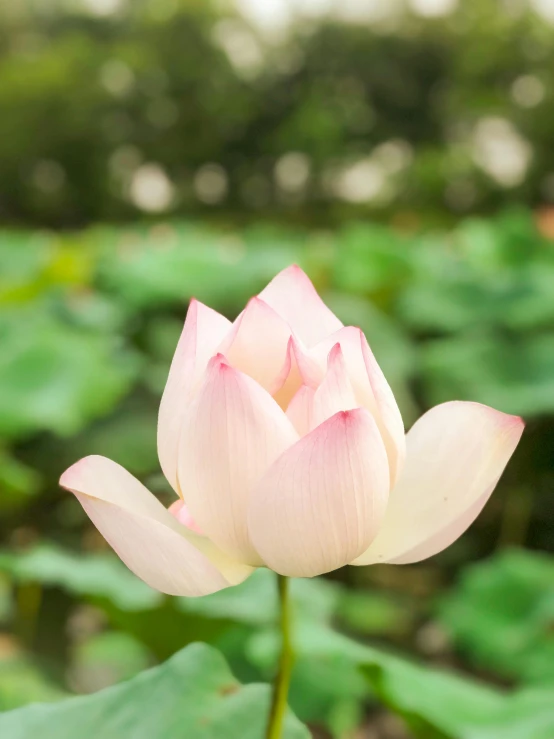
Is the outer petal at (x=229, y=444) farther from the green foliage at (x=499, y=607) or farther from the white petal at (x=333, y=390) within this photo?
the green foliage at (x=499, y=607)

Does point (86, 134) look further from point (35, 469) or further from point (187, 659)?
point (187, 659)

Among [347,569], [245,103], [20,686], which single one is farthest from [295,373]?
[245,103]

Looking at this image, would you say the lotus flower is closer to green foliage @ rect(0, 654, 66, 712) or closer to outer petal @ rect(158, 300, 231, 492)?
outer petal @ rect(158, 300, 231, 492)

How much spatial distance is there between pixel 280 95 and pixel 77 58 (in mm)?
3100

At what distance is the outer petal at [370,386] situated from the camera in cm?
26

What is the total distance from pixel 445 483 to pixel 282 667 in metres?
0.08

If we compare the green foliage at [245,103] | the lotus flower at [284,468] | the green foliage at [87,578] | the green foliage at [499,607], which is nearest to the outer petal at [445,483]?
the lotus flower at [284,468]

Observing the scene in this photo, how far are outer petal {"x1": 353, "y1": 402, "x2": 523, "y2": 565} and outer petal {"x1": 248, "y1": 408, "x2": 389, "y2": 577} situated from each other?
3 cm

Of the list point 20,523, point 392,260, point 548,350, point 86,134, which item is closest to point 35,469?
point 20,523

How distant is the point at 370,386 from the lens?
0.85 feet

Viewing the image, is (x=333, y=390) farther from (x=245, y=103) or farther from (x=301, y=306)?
(x=245, y=103)

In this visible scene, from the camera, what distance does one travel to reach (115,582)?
730mm

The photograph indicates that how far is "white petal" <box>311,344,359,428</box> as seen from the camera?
24 cm

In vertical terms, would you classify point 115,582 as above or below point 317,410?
below
